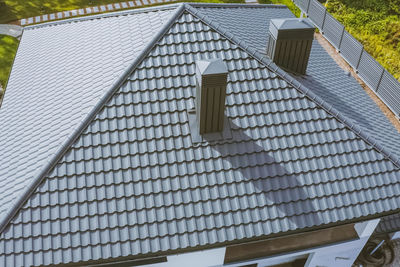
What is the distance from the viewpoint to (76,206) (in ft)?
25.7

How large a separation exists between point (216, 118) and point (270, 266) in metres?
6.05

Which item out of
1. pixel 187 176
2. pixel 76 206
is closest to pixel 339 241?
pixel 187 176

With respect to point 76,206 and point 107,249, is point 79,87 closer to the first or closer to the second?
point 76,206

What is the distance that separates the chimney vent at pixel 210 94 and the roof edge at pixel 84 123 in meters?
1.71

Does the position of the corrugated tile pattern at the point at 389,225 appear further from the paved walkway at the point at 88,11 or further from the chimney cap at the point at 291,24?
the paved walkway at the point at 88,11

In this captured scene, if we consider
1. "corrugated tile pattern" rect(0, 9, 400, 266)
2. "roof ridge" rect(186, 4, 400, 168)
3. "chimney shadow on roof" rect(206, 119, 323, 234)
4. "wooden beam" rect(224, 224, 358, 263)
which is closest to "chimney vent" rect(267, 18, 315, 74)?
"roof ridge" rect(186, 4, 400, 168)

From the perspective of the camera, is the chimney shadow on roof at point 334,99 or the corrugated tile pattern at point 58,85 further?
the chimney shadow on roof at point 334,99

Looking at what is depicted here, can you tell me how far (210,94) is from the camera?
787 centimetres

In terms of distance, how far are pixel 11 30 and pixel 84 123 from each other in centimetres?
2189

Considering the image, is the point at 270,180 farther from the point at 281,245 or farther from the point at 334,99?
the point at 334,99

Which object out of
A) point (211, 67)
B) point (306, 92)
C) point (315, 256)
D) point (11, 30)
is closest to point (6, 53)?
point (11, 30)

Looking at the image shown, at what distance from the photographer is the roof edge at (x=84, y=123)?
7715 millimetres

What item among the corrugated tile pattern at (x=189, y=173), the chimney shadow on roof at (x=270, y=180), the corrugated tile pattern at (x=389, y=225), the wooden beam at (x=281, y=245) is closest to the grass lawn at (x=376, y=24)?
the corrugated tile pattern at (x=389, y=225)

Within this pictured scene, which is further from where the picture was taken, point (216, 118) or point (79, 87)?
point (79, 87)
